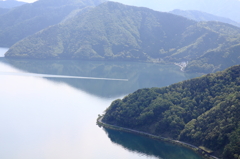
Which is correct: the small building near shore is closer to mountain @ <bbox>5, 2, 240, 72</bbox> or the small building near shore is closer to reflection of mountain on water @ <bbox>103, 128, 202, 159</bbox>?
reflection of mountain on water @ <bbox>103, 128, 202, 159</bbox>

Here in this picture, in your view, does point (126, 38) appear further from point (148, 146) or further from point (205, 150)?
point (205, 150)

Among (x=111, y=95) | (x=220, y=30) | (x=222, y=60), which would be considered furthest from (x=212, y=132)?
(x=220, y=30)

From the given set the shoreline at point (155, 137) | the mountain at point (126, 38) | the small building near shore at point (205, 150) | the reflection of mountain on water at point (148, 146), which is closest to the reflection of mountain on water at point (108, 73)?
the mountain at point (126, 38)

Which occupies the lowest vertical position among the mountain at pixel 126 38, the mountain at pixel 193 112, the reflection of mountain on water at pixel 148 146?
the reflection of mountain on water at pixel 148 146

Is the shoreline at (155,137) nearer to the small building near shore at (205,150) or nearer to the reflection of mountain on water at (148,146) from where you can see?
the small building near shore at (205,150)

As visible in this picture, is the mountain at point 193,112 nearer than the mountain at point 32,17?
Yes

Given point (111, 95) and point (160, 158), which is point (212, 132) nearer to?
point (160, 158)

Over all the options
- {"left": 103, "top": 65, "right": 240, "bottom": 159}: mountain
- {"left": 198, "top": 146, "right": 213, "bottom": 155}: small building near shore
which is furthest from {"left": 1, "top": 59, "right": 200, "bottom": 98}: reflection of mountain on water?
{"left": 198, "top": 146, "right": 213, "bottom": 155}: small building near shore
